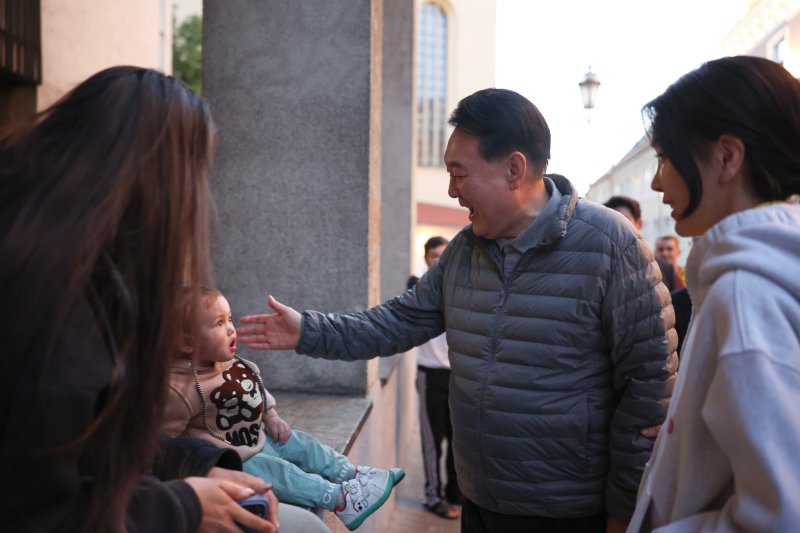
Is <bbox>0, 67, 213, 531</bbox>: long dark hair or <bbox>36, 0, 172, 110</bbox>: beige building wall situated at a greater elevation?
<bbox>36, 0, 172, 110</bbox>: beige building wall

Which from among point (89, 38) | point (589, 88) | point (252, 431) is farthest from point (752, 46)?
point (252, 431)

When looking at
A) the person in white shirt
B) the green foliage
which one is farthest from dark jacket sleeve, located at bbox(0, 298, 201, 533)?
the green foliage

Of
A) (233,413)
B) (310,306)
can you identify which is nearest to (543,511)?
(233,413)

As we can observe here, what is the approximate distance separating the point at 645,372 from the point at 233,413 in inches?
51.7

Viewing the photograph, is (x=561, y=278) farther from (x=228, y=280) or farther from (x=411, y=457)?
(x=411, y=457)

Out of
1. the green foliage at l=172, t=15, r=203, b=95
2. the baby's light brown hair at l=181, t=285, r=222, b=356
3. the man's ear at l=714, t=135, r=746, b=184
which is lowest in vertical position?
the baby's light brown hair at l=181, t=285, r=222, b=356

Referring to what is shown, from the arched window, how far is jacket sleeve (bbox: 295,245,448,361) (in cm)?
3684

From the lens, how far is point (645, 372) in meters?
2.35

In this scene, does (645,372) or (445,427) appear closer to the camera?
(645,372)

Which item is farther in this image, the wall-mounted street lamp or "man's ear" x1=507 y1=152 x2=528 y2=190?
the wall-mounted street lamp

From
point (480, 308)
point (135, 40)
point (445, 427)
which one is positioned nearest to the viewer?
point (480, 308)

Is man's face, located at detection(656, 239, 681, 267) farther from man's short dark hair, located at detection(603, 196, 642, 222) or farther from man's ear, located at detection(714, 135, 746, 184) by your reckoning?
man's ear, located at detection(714, 135, 746, 184)

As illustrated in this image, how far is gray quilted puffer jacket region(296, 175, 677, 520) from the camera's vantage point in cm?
237

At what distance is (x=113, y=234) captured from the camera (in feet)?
4.24
